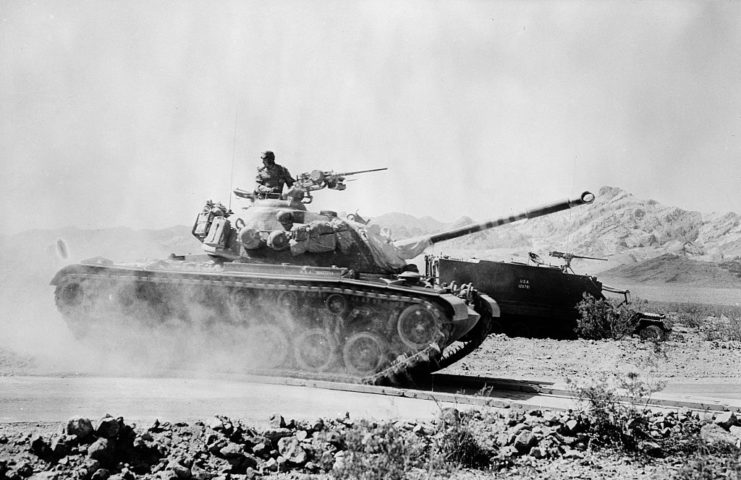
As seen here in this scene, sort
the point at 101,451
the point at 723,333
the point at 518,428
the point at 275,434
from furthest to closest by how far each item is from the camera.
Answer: the point at 723,333 → the point at 518,428 → the point at 275,434 → the point at 101,451

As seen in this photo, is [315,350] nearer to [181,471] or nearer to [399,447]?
[399,447]

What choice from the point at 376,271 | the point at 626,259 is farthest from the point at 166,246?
the point at 376,271

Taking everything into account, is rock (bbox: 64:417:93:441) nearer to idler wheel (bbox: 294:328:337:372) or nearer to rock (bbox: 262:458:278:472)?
rock (bbox: 262:458:278:472)

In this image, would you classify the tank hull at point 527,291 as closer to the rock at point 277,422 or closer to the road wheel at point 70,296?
the road wheel at point 70,296

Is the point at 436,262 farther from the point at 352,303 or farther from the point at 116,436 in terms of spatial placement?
the point at 116,436

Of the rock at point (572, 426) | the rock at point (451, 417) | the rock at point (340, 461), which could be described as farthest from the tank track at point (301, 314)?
the rock at point (340, 461)

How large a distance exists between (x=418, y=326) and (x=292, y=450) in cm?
477

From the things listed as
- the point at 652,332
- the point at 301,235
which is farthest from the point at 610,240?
the point at 301,235

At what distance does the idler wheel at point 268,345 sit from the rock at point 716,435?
6.92 metres

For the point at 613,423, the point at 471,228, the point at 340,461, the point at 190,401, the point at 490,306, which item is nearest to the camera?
the point at 340,461

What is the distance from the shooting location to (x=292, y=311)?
11891 millimetres

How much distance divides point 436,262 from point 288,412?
13330 mm

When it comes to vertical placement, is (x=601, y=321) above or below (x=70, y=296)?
below

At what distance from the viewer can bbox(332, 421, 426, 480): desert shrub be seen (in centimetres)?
584
